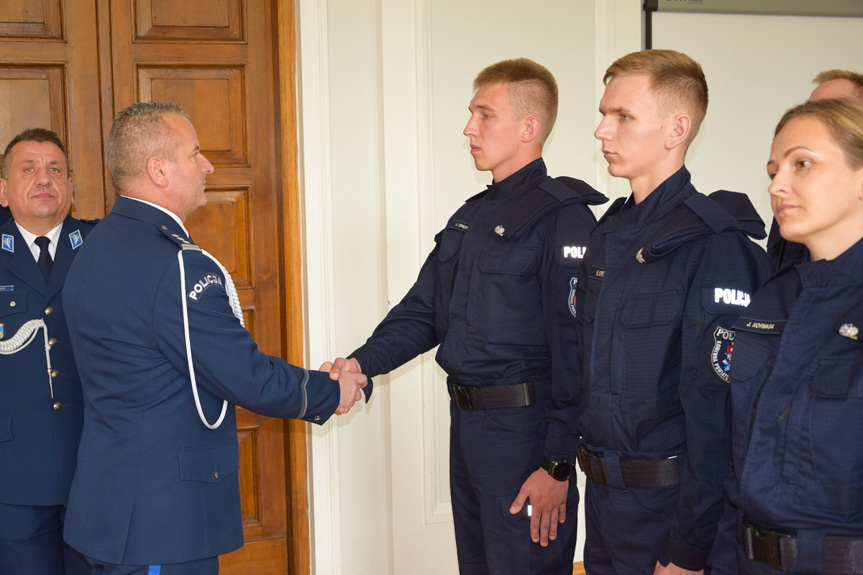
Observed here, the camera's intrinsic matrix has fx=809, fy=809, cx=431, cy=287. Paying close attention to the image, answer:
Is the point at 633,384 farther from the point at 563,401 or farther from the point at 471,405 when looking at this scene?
the point at 471,405

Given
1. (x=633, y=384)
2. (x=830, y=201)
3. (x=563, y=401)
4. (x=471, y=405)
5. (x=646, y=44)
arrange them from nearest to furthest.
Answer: (x=830, y=201) → (x=633, y=384) → (x=563, y=401) → (x=471, y=405) → (x=646, y=44)

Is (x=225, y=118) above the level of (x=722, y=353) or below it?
above

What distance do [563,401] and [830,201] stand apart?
3.06 feet

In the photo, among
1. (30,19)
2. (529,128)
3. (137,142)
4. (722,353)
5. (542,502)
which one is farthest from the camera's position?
(30,19)

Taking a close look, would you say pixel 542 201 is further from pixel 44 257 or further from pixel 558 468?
pixel 44 257

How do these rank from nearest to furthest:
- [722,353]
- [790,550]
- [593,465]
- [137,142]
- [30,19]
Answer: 1. [790,550]
2. [722,353]
3. [593,465]
4. [137,142]
5. [30,19]

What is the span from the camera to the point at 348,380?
2475 mm

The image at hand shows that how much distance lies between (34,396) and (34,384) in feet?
0.12

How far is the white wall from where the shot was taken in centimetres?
318

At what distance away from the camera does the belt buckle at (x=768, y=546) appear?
136 cm

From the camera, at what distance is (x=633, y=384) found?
1742mm

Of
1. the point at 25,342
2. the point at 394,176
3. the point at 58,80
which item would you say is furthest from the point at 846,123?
the point at 58,80

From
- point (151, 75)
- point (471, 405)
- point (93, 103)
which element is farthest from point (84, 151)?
point (471, 405)

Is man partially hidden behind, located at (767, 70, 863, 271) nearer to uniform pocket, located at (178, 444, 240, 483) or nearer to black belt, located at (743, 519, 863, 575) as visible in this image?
black belt, located at (743, 519, 863, 575)
